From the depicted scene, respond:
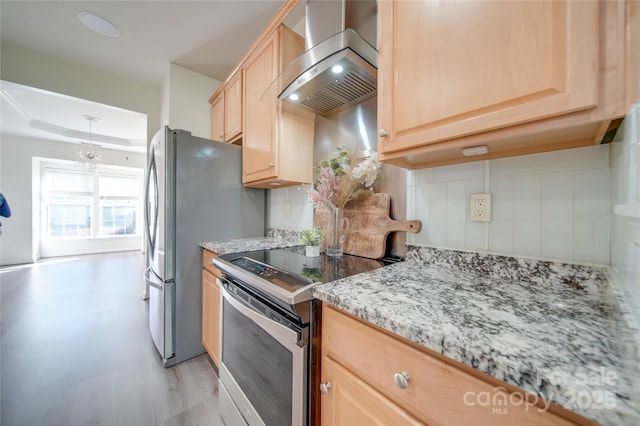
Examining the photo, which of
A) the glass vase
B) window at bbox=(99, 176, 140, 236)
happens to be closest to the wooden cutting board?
the glass vase

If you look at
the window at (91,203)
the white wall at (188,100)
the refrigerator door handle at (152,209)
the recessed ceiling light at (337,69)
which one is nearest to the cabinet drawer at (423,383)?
the recessed ceiling light at (337,69)

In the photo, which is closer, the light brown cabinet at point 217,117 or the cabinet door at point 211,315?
the cabinet door at point 211,315

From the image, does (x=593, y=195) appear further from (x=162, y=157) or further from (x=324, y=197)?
(x=162, y=157)

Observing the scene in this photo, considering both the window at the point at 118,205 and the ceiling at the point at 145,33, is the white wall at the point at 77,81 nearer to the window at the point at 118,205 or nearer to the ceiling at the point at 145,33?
the ceiling at the point at 145,33

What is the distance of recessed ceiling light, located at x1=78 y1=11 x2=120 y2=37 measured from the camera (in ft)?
6.26

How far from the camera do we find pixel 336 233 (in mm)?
1330

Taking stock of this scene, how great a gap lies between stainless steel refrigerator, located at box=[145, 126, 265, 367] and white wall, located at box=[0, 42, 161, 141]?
1488 millimetres

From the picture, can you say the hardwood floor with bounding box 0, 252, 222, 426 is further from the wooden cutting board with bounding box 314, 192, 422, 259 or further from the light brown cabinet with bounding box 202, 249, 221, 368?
the wooden cutting board with bounding box 314, 192, 422, 259

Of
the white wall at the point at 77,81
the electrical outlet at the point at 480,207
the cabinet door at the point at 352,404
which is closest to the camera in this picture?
the cabinet door at the point at 352,404

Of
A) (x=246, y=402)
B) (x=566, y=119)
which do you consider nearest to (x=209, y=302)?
(x=246, y=402)

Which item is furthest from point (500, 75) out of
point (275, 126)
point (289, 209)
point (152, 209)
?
point (152, 209)

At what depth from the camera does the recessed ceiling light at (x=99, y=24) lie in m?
1.91

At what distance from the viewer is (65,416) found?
51.7 inches

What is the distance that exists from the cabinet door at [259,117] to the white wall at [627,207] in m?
1.50
